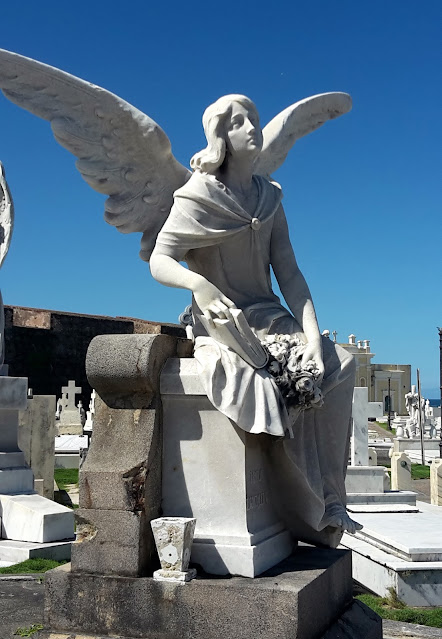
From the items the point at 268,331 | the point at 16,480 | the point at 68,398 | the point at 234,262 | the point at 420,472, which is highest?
the point at 234,262

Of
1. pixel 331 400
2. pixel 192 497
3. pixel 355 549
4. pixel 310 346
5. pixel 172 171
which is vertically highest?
pixel 172 171

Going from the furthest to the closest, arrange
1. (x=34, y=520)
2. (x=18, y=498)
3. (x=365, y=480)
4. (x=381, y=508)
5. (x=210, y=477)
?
(x=365, y=480)
(x=381, y=508)
(x=18, y=498)
(x=34, y=520)
(x=210, y=477)

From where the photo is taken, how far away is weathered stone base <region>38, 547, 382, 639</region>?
291cm

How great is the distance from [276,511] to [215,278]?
119 centimetres

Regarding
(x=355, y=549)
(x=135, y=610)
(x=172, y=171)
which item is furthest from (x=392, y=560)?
(x=172, y=171)

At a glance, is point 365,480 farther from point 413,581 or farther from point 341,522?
point 341,522

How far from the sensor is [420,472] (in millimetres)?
15656

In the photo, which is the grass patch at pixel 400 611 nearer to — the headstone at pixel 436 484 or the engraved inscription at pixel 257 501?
the engraved inscription at pixel 257 501

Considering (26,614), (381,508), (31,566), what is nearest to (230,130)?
(26,614)

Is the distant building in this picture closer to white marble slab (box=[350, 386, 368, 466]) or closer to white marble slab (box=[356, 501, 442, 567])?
white marble slab (box=[350, 386, 368, 466])

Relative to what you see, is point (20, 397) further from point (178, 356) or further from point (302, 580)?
point (302, 580)

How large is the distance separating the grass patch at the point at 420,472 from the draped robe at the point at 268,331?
38.4 feet

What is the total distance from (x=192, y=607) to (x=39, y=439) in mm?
7266

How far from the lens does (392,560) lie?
18.1 ft
